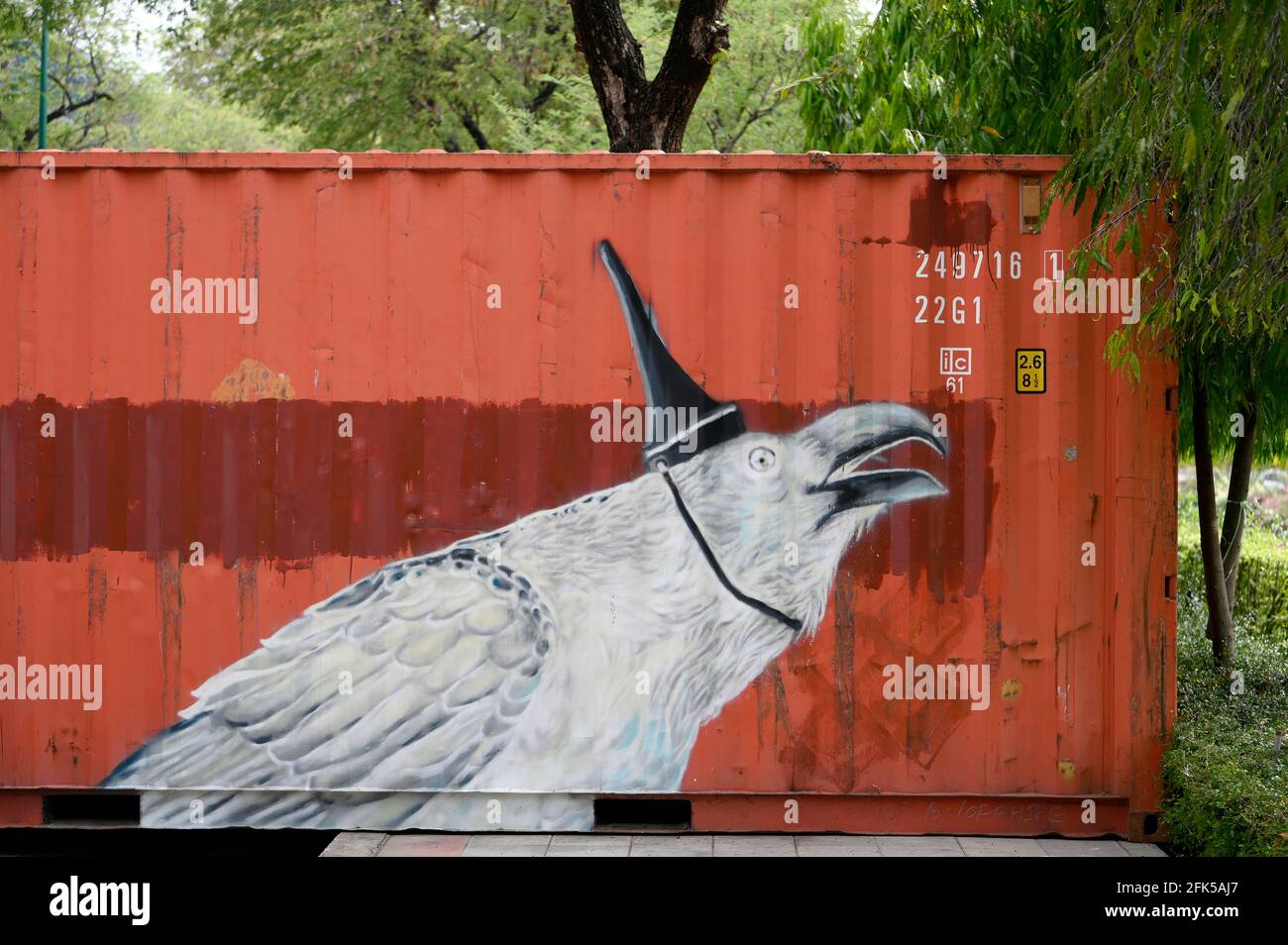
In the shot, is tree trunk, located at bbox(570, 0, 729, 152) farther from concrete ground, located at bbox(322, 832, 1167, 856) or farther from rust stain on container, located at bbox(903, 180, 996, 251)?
concrete ground, located at bbox(322, 832, 1167, 856)

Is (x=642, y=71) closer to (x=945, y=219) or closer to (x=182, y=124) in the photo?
(x=945, y=219)

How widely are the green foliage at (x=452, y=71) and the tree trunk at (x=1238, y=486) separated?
11.1 m

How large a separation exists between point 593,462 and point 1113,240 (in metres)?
2.68

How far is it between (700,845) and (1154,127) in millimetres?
3701

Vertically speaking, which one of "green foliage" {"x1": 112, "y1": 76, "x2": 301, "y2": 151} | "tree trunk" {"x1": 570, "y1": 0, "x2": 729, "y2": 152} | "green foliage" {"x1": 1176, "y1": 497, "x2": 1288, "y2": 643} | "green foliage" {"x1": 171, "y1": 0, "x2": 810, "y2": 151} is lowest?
"green foliage" {"x1": 1176, "y1": 497, "x2": 1288, "y2": 643}

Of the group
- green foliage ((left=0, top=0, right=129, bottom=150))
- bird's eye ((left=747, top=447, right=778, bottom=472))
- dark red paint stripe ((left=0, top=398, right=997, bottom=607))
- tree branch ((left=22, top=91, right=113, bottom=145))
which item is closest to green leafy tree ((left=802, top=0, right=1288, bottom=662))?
dark red paint stripe ((left=0, top=398, right=997, bottom=607))

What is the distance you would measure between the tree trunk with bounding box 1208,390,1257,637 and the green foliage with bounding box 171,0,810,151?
11.1m

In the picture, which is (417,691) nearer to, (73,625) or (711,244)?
(73,625)

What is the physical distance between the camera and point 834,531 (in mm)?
5812

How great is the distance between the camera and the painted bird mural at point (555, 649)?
18.8 feet

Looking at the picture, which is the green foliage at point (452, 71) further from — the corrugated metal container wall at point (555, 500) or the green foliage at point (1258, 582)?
the corrugated metal container wall at point (555, 500)

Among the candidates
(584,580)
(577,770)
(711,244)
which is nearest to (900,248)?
(711,244)

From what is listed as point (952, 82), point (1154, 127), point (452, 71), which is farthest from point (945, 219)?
point (452, 71)

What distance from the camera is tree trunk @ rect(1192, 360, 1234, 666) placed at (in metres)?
7.15
